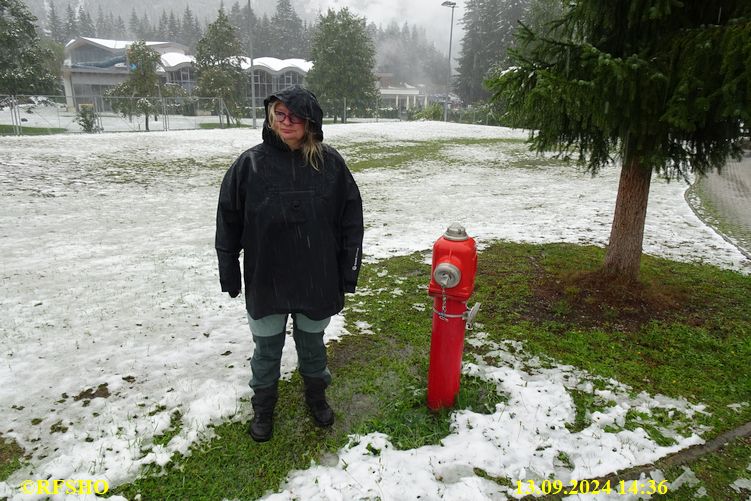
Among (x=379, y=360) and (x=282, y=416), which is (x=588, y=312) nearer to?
(x=379, y=360)

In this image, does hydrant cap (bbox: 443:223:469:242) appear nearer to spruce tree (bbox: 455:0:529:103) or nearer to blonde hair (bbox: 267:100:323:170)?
blonde hair (bbox: 267:100:323:170)

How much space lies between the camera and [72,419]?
307 centimetres

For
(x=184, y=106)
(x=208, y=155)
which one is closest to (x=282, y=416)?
(x=208, y=155)

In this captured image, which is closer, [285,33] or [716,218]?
[716,218]

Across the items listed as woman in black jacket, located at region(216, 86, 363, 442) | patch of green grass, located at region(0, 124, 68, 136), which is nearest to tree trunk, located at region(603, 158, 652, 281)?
woman in black jacket, located at region(216, 86, 363, 442)

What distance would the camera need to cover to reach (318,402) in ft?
10.2

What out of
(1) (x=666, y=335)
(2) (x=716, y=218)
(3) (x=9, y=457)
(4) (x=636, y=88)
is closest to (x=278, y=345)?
(3) (x=9, y=457)

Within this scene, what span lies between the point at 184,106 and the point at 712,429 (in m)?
33.4

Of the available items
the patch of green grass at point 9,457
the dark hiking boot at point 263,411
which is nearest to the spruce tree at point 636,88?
the dark hiking boot at point 263,411

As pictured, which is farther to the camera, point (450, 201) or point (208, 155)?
point (208, 155)

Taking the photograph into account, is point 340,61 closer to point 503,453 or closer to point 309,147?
point 309,147

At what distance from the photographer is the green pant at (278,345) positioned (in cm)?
287

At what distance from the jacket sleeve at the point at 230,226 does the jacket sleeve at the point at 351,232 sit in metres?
0.62

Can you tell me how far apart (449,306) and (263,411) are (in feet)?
4.52
